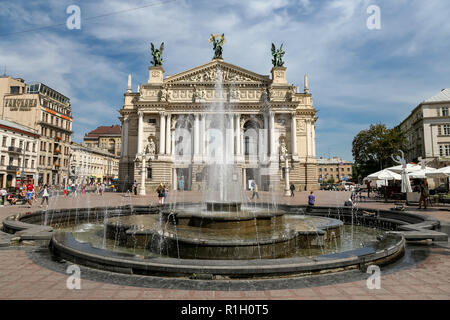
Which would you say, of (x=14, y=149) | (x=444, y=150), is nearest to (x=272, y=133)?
(x=444, y=150)

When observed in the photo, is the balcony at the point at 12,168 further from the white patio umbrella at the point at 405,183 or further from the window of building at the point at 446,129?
the window of building at the point at 446,129

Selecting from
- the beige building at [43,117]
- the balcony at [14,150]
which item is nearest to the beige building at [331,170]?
the beige building at [43,117]

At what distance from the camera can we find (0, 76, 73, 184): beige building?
169 feet

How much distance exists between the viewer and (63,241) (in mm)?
6266

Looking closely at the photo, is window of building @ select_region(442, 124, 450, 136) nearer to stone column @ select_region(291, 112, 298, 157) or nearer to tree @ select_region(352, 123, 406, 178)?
tree @ select_region(352, 123, 406, 178)

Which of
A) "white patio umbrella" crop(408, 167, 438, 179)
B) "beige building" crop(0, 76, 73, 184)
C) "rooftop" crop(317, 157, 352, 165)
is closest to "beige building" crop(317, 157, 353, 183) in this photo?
"rooftop" crop(317, 157, 352, 165)

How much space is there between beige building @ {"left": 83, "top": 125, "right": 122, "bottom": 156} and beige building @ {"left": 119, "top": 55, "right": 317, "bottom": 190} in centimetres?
4790

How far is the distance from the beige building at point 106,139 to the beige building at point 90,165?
21.9ft

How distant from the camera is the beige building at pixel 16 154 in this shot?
136 feet

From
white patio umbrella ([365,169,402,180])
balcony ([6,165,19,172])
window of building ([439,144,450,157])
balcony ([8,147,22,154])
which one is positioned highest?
window of building ([439,144,450,157])

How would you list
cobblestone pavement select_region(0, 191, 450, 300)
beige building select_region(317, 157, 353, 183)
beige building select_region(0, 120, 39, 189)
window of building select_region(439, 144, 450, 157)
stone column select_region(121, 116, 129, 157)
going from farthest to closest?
beige building select_region(317, 157, 353, 183) < stone column select_region(121, 116, 129, 157) < window of building select_region(439, 144, 450, 157) < beige building select_region(0, 120, 39, 189) < cobblestone pavement select_region(0, 191, 450, 300)

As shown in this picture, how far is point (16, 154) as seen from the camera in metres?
44.2

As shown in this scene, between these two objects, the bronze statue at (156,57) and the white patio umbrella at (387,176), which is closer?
the white patio umbrella at (387,176)

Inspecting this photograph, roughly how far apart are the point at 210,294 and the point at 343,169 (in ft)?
416
